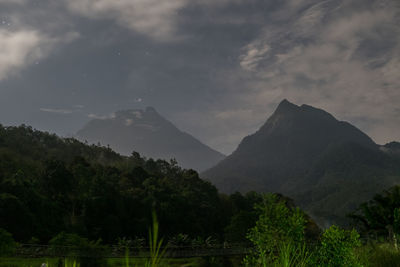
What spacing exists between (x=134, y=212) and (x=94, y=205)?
789 centimetres

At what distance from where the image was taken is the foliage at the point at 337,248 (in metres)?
8.84

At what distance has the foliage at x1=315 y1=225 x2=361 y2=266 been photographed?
29.0 ft

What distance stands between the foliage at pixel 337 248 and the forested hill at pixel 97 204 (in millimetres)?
40894

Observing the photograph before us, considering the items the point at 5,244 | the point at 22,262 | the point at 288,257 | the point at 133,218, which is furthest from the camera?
the point at 133,218

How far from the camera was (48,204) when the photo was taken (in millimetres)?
47594

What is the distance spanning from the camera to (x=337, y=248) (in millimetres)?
8898

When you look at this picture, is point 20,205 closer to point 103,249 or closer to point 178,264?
point 103,249

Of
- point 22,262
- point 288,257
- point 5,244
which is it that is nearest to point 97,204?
point 22,262

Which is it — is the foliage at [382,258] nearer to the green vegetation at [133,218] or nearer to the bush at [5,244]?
the green vegetation at [133,218]

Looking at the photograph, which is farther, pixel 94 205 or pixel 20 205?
pixel 94 205

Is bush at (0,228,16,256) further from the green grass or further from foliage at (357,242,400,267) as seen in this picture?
foliage at (357,242,400,267)

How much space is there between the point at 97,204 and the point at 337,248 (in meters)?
48.3

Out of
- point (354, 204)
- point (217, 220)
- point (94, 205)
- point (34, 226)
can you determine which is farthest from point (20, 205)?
point (354, 204)

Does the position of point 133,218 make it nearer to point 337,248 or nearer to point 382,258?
point 382,258
